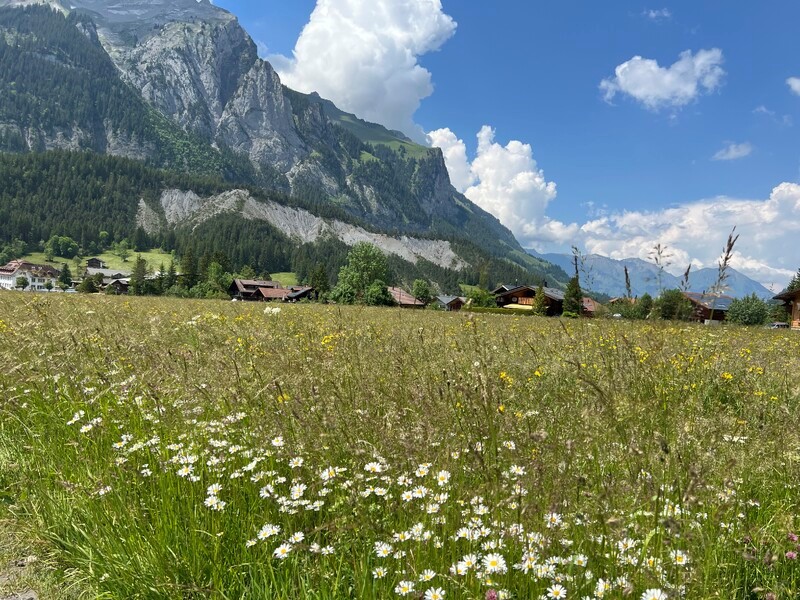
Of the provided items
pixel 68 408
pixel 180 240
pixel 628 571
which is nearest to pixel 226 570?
pixel 628 571

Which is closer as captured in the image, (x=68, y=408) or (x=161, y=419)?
(x=161, y=419)

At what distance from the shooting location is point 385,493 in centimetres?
258

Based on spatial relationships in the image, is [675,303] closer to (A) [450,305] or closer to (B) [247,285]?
(A) [450,305]

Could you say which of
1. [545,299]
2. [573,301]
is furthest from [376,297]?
[573,301]

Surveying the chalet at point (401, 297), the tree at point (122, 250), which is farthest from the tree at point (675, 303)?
the tree at point (122, 250)

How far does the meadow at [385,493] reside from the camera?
1943 millimetres

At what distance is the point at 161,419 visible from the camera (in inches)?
136

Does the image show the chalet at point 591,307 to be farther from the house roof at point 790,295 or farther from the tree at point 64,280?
the house roof at point 790,295

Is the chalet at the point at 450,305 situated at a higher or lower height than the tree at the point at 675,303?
lower

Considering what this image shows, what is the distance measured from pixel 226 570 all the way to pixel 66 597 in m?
0.92

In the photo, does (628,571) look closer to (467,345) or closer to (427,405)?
(427,405)

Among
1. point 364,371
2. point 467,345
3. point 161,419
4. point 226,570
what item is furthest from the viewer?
point 467,345

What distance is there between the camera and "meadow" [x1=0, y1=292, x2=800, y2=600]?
1.94 metres

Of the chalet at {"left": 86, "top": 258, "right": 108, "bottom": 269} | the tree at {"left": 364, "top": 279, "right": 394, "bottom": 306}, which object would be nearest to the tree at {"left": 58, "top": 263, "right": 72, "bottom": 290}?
the tree at {"left": 364, "top": 279, "right": 394, "bottom": 306}
